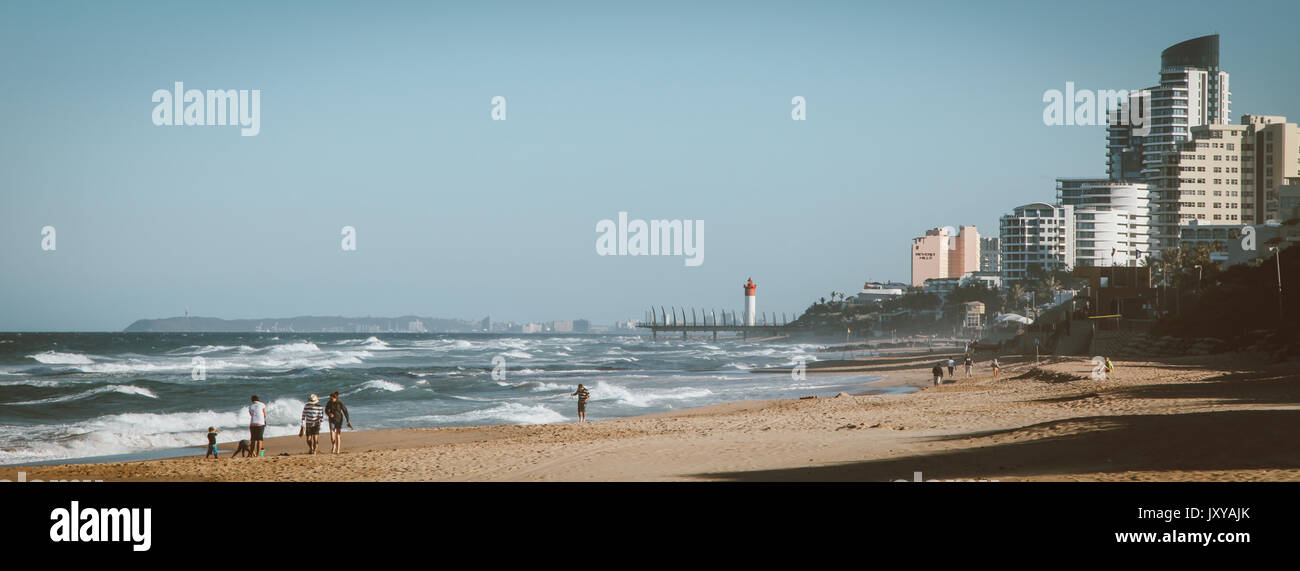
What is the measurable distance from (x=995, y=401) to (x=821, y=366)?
4393 centimetres

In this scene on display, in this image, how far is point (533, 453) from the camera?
Answer: 18953mm

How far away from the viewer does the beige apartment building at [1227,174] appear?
149750 millimetres

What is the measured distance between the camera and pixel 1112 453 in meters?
13.4

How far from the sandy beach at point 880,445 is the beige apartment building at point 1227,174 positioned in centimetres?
14228

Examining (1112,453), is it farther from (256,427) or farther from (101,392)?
(101,392)

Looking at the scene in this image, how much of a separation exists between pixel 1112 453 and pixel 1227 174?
164701 millimetres

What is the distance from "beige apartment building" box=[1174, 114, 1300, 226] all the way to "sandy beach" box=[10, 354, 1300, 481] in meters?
142

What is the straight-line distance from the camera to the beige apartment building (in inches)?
5896

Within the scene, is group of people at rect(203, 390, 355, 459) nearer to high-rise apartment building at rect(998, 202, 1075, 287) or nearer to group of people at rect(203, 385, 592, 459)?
group of people at rect(203, 385, 592, 459)

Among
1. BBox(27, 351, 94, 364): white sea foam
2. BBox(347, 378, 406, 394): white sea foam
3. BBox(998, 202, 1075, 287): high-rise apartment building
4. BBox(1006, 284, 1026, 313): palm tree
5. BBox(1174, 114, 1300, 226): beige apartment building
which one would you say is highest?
BBox(1174, 114, 1300, 226): beige apartment building

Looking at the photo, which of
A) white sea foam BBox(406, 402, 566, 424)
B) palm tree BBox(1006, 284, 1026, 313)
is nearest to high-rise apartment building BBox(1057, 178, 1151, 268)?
palm tree BBox(1006, 284, 1026, 313)

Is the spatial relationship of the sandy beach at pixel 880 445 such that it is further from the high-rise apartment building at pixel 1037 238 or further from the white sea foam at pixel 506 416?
the high-rise apartment building at pixel 1037 238

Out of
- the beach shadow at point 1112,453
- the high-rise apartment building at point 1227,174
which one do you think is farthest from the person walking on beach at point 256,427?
the high-rise apartment building at point 1227,174
